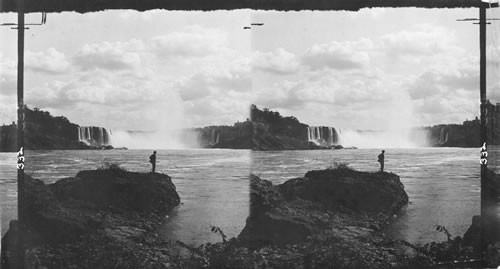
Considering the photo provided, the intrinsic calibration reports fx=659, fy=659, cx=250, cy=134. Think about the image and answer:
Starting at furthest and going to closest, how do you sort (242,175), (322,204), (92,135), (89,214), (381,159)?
(381,159)
(322,204)
(242,175)
(92,135)
(89,214)

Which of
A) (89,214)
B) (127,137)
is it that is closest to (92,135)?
(127,137)

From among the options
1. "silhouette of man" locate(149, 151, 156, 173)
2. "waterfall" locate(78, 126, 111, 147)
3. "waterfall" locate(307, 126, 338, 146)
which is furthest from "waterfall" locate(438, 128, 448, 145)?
"waterfall" locate(78, 126, 111, 147)

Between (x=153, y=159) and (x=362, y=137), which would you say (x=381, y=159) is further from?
(x=153, y=159)

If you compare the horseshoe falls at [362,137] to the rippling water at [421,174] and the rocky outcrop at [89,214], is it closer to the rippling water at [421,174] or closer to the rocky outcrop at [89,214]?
the rippling water at [421,174]

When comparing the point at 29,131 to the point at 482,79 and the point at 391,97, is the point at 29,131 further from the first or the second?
the point at 482,79

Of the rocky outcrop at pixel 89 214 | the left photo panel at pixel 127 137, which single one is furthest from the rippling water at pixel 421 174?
the rocky outcrop at pixel 89 214

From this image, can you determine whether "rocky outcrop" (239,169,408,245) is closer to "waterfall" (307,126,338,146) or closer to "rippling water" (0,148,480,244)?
"rippling water" (0,148,480,244)
